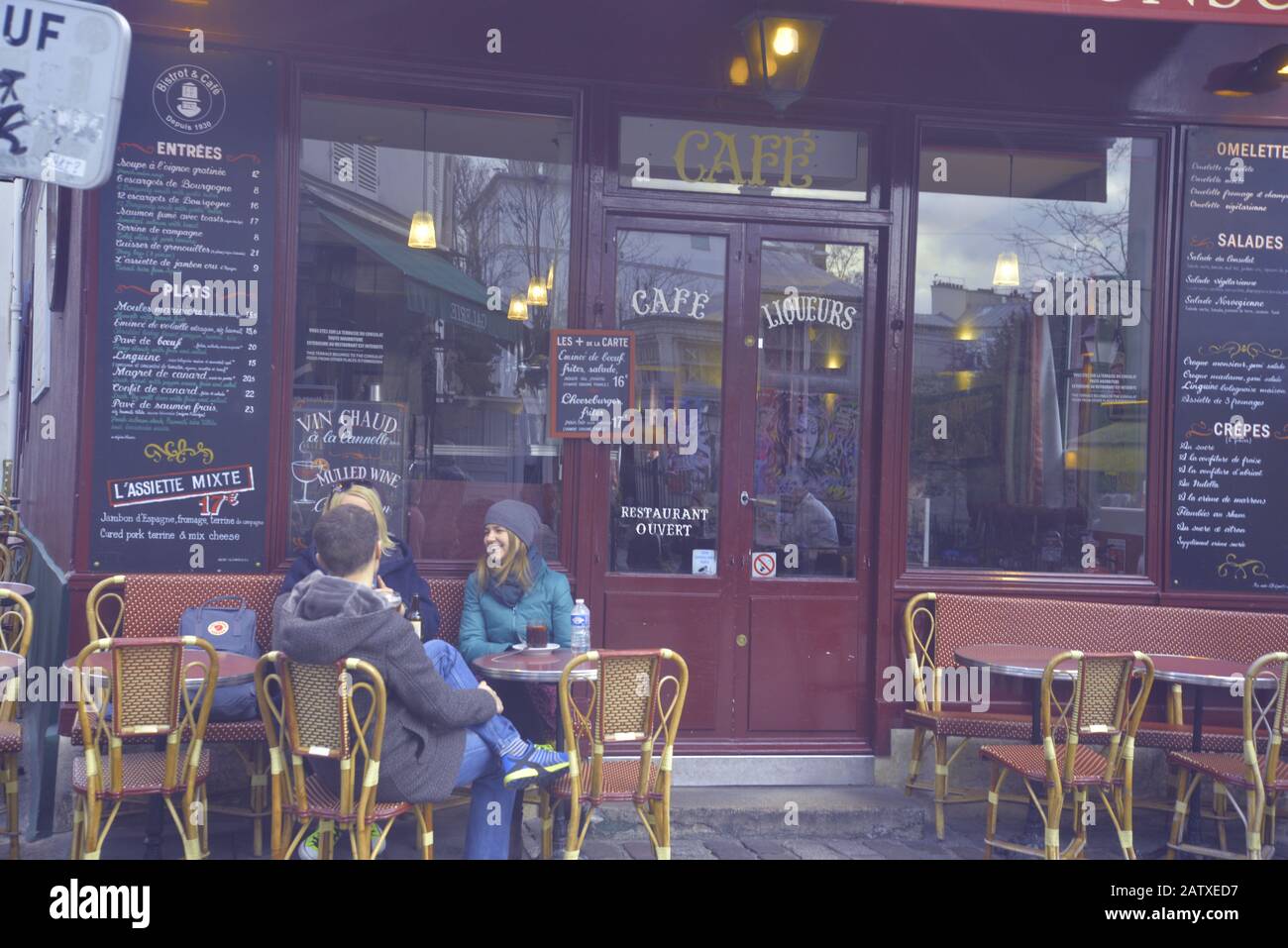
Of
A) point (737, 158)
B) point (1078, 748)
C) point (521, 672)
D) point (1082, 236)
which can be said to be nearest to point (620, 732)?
point (521, 672)

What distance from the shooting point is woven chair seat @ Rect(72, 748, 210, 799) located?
166 inches

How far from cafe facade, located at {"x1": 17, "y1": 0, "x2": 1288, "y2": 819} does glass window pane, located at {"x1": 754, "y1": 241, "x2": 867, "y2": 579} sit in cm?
2

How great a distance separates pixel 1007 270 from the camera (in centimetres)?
647

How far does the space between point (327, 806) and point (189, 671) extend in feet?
2.65

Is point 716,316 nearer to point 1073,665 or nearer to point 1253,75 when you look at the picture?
point 1073,665

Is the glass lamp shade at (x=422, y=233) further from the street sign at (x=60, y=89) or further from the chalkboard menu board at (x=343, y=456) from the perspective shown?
the street sign at (x=60, y=89)

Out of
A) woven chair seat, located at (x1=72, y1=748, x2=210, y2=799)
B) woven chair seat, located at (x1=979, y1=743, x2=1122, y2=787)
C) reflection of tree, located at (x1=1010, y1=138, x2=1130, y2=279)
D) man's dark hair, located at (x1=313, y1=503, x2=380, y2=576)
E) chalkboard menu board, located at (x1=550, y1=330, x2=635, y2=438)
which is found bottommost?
woven chair seat, located at (x1=979, y1=743, x2=1122, y2=787)

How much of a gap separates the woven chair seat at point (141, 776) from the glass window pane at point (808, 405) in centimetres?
294

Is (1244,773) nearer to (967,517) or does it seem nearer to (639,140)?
(967,517)

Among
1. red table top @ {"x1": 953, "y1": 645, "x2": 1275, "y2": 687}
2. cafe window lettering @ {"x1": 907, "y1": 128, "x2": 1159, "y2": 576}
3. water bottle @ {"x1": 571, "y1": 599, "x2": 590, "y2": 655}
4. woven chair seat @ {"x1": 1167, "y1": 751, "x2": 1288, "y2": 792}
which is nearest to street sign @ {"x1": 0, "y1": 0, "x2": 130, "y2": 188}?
water bottle @ {"x1": 571, "y1": 599, "x2": 590, "y2": 655}

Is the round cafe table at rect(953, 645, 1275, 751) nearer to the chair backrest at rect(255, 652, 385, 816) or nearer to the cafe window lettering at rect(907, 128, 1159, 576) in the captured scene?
the cafe window lettering at rect(907, 128, 1159, 576)

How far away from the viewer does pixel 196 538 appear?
Result: 18.3 feet

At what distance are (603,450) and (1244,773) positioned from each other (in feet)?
10.4

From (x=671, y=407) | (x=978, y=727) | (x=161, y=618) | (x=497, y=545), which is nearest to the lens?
(x=497, y=545)
